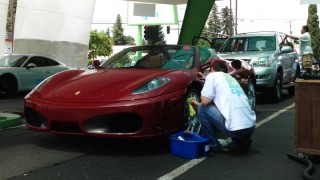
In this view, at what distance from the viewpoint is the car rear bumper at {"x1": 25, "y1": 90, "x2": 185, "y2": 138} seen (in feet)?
15.1

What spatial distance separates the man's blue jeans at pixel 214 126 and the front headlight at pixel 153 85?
509mm

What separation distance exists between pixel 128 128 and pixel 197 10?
11369mm

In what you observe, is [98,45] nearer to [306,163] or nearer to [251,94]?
[251,94]

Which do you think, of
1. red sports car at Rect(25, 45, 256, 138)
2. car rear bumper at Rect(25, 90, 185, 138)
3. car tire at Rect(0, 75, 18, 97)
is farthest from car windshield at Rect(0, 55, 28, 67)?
car rear bumper at Rect(25, 90, 185, 138)

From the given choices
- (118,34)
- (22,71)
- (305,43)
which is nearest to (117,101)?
(305,43)

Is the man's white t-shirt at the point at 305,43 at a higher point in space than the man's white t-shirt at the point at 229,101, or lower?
higher

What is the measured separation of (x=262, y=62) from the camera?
381 inches

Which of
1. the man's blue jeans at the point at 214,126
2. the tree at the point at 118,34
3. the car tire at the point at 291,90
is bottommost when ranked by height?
the car tire at the point at 291,90

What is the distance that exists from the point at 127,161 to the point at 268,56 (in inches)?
242

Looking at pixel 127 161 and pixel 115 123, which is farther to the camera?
pixel 115 123

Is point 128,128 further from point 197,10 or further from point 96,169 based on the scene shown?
point 197,10

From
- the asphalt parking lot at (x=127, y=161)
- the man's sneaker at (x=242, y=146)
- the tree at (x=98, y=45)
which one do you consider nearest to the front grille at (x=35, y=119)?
the asphalt parking lot at (x=127, y=161)

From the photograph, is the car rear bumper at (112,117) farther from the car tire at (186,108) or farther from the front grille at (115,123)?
the car tire at (186,108)

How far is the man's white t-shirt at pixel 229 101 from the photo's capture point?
4.71m
